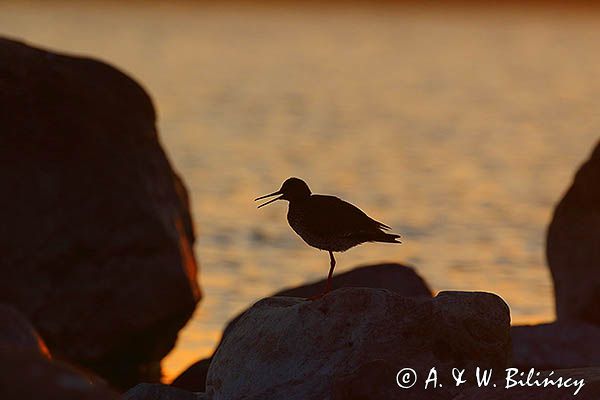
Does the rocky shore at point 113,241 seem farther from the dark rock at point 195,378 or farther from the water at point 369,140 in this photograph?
the water at point 369,140

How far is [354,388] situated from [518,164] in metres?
31.9

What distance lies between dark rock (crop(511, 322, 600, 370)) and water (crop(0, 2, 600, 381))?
4.21 meters

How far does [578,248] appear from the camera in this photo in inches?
696

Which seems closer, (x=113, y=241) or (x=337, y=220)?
(x=337, y=220)

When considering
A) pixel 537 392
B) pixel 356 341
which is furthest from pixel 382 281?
pixel 537 392

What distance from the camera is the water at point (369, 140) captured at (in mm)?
25969

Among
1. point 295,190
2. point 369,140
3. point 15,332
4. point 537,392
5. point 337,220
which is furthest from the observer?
A: point 369,140

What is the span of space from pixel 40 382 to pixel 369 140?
41572mm

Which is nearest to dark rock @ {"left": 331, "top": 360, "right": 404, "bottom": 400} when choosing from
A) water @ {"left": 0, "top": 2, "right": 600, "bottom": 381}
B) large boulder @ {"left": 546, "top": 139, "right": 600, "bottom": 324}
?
large boulder @ {"left": 546, "top": 139, "right": 600, "bottom": 324}

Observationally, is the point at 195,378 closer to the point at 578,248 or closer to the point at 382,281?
the point at 382,281

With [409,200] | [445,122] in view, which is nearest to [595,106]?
[445,122]

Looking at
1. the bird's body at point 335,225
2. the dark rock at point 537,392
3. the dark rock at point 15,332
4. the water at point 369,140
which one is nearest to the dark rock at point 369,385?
the dark rock at point 537,392

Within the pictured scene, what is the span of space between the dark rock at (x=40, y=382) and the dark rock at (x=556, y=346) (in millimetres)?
8329

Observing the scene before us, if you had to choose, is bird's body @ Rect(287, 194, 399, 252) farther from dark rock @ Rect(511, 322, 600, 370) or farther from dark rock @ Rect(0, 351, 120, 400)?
dark rock @ Rect(0, 351, 120, 400)
